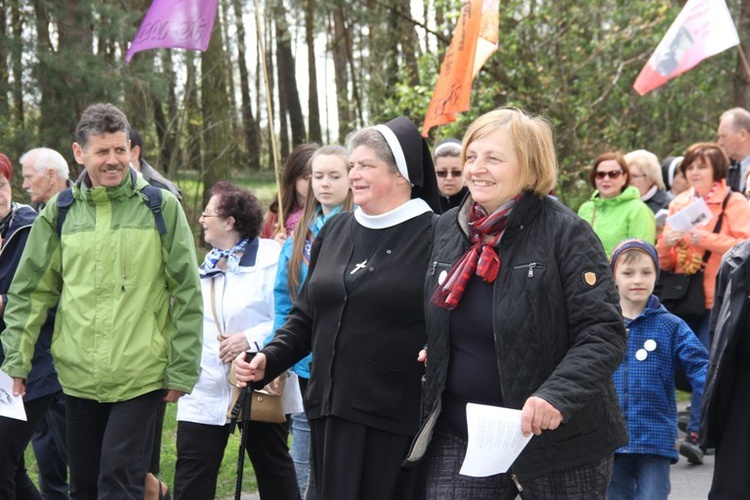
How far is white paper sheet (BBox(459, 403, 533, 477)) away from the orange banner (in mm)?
4219

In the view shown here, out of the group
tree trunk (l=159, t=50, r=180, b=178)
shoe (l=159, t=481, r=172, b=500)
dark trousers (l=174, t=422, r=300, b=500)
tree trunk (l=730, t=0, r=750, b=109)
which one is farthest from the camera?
tree trunk (l=159, t=50, r=180, b=178)

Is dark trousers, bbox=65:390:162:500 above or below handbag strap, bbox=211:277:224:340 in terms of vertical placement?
below

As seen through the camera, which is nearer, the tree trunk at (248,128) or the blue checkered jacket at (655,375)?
the blue checkered jacket at (655,375)

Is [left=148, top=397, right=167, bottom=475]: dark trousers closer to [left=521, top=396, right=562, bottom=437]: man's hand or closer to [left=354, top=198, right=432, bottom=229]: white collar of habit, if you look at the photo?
[left=354, top=198, right=432, bottom=229]: white collar of habit

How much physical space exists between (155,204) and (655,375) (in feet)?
8.38

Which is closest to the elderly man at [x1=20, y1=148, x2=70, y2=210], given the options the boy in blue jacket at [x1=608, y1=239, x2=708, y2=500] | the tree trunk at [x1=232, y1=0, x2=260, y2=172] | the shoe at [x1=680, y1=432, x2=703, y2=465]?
the boy in blue jacket at [x1=608, y1=239, x2=708, y2=500]

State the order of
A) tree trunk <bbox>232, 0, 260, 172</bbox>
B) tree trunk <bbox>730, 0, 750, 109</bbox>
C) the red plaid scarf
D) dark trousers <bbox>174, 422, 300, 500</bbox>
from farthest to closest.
→ tree trunk <bbox>232, 0, 260, 172</bbox>
tree trunk <bbox>730, 0, 750, 109</bbox>
dark trousers <bbox>174, 422, 300, 500</bbox>
the red plaid scarf

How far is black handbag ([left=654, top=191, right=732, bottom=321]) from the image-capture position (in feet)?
26.7

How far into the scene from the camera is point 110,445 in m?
5.05

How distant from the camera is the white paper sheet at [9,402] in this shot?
5.34m

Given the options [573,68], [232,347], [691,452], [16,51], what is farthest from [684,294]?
[16,51]

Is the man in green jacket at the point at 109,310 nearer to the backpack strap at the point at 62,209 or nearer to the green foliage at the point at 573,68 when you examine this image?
the backpack strap at the point at 62,209

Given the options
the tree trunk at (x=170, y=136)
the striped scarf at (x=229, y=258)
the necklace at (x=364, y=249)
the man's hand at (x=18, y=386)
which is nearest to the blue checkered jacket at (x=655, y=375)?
the necklace at (x=364, y=249)

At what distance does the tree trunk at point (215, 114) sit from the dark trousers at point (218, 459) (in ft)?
41.3
